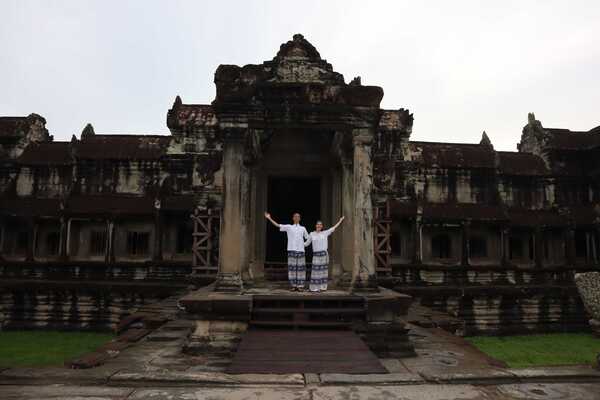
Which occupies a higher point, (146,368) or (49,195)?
(49,195)

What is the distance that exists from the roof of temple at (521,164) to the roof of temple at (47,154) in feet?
76.3

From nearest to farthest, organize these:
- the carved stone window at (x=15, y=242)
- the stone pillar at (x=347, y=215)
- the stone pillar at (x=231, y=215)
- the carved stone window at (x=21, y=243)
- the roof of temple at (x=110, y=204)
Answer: the stone pillar at (x=231, y=215), the stone pillar at (x=347, y=215), the roof of temple at (x=110, y=204), the carved stone window at (x=15, y=242), the carved stone window at (x=21, y=243)

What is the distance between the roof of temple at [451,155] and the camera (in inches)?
922

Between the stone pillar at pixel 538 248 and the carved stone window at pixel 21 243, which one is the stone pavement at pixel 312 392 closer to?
the stone pillar at pixel 538 248

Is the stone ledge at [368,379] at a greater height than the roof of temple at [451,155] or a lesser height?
lesser

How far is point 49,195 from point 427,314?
65.7ft

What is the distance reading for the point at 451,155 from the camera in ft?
79.0

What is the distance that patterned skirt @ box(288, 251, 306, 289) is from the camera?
9.09 meters

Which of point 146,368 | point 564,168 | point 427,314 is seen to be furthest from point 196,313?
point 564,168

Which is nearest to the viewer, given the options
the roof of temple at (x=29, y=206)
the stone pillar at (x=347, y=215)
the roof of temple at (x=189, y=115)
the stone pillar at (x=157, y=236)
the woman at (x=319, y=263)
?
the woman at (x=319, y=263)

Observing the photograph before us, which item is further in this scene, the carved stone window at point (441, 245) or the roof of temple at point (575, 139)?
the roof of temple at point (575, 139)

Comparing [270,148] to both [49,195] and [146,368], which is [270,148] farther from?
[49,195]

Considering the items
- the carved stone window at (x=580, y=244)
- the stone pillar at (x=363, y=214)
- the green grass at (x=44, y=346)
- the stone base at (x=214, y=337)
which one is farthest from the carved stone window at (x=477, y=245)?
the stone base at (x=214, y=337)

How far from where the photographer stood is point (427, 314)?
486 inches
